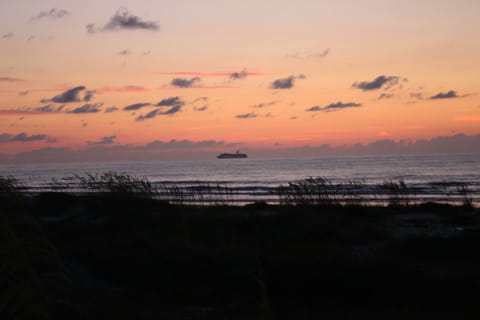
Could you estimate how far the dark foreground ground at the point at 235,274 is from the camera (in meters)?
6.91

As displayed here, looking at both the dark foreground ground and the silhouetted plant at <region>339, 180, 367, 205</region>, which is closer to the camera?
the dark foreground ground

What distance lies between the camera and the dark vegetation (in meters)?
7.01

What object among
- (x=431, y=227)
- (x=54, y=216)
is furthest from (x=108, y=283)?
(x=54, y=216)

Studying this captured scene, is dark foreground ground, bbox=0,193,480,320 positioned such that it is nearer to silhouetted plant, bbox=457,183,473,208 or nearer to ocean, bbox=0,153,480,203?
silhouetted plant, bbox=457,183,473,208

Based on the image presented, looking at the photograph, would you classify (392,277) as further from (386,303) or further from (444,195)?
(444,195)

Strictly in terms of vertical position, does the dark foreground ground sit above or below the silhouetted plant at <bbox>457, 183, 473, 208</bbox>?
above

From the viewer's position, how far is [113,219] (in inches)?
790

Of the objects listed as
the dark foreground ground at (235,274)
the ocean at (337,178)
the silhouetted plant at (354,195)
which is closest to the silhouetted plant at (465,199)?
the ocean at (337,178)

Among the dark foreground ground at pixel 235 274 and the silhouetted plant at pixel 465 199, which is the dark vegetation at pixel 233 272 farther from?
the silhouetted plant at pixel 465 199

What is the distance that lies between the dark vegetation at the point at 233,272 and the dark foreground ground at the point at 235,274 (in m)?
0.02

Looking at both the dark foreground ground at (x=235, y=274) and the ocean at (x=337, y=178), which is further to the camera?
the ocean at (x=337, y=178)

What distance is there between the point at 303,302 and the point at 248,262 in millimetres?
1782

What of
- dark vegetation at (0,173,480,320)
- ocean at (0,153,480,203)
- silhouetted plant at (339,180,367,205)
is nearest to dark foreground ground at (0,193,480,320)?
dark vegetation at (0,173,480,320)

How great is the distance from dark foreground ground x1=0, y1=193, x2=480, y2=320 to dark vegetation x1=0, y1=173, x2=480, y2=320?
2 cm
